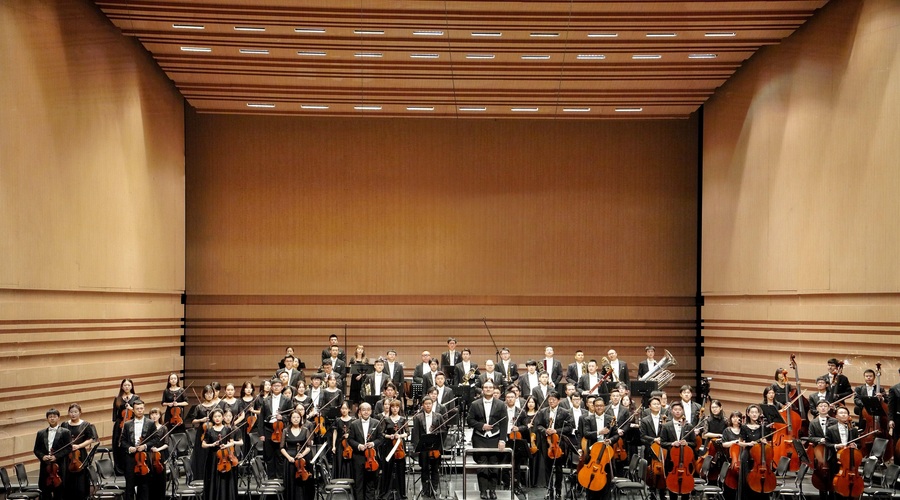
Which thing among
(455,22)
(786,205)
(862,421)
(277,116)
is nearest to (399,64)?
(455,22)

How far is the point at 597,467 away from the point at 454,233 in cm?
908

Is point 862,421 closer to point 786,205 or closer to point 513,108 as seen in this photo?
point 786,205

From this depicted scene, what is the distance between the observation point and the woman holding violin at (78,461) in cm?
1073

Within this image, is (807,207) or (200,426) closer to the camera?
(200,426)

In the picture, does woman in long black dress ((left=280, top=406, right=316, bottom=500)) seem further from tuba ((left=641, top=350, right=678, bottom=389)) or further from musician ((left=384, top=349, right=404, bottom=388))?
tuba ((left=641, top=350, right=678, bottom=389))

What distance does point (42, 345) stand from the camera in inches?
511

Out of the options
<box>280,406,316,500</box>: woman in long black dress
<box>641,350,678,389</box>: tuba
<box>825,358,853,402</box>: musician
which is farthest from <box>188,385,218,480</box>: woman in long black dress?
<box>825,358,853,402</box>: musician

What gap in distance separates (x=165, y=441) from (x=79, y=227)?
411cm

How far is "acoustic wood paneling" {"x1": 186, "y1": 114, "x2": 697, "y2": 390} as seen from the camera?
63.2ft

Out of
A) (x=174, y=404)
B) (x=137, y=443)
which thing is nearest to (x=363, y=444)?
(x=137, y=443)

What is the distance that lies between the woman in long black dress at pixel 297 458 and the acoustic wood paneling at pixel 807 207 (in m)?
7.67

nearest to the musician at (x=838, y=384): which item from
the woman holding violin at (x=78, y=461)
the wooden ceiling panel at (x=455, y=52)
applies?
the wooden ceiling panel at (x=455, y=52)

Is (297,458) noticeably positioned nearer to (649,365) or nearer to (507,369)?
(507,369)

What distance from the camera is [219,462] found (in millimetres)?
11008
